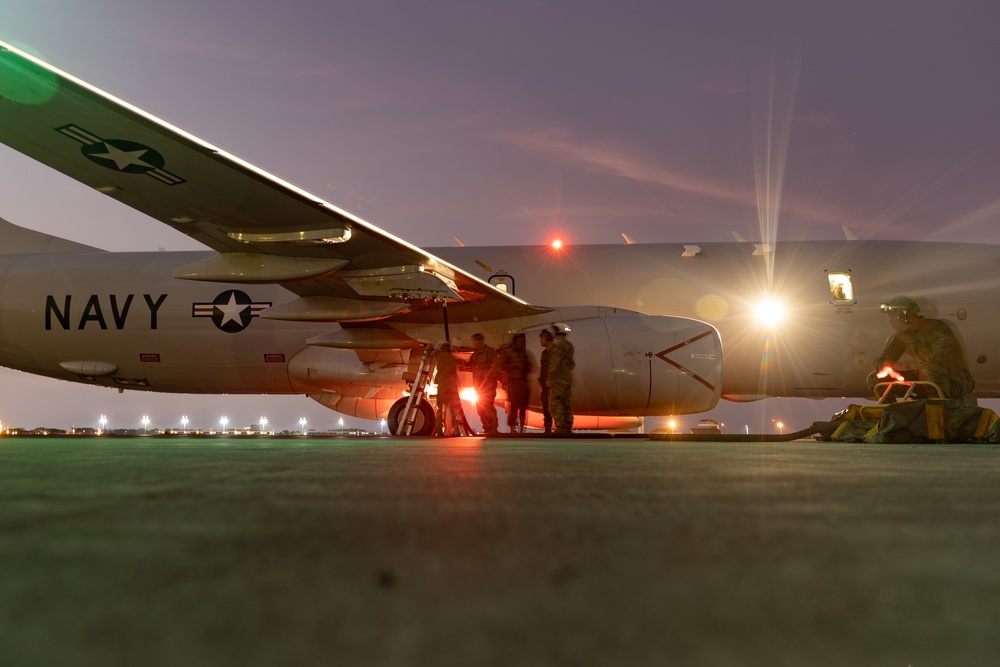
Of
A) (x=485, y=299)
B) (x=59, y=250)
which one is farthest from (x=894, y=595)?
(x=59, y=250)

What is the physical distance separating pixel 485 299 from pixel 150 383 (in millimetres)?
6360

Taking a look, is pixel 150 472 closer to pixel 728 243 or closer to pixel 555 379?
pixel 555 379

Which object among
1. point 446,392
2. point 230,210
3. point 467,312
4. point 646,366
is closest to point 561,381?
point 646,366

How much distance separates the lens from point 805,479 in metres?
1.63

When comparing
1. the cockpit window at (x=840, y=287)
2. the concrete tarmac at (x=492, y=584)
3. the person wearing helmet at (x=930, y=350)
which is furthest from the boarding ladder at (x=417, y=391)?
the concrete tarmac at (x=492, y=584)

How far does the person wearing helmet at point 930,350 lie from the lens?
6.62 m

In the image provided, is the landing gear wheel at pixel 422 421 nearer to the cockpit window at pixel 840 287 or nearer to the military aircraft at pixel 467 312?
the military aircraft at pixel 467 312

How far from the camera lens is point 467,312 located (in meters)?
10.1

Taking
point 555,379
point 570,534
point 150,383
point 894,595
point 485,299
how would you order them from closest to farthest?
point 894,595, point 570,534, point 555,379, point 485,299, point 150,383

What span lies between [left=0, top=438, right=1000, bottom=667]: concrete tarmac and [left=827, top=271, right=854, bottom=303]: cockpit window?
1102 centimetres

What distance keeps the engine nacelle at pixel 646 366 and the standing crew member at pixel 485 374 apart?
1.14m

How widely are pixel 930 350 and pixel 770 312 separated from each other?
4521mm

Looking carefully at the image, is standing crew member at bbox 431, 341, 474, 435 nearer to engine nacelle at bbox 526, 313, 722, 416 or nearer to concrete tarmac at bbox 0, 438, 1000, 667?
engine nacelle at bbox 526, 313, 722, 416

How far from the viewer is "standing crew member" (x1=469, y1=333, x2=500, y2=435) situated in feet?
33.3
